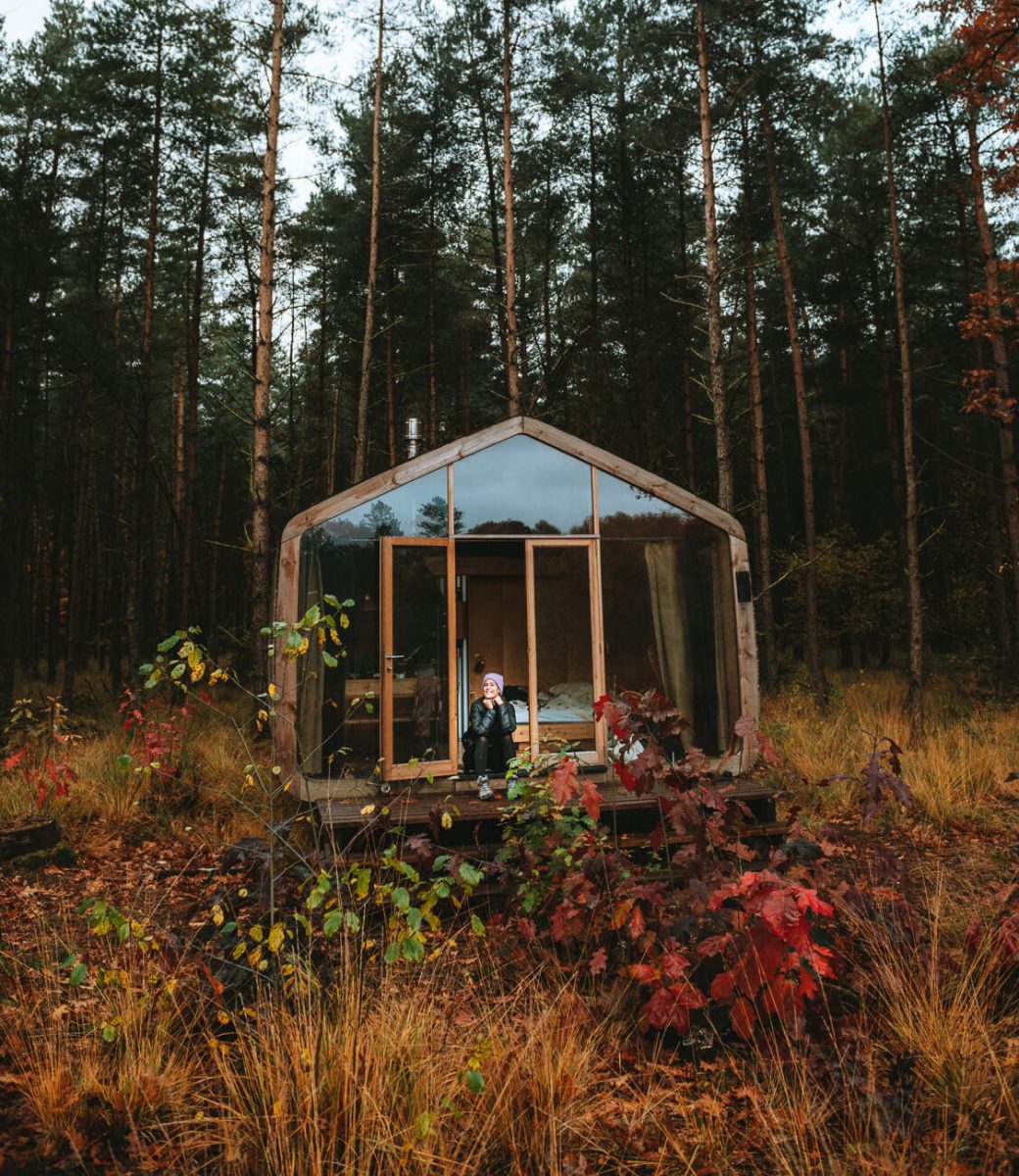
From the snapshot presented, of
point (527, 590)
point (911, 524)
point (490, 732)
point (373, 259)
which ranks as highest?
point (373, 259)

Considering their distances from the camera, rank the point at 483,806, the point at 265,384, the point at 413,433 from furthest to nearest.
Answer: the point at 265,384, the point at 413,433, the point at 483,806

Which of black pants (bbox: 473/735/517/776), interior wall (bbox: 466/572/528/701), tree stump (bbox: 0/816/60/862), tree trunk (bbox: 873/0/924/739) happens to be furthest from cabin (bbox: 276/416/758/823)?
tree trunk (bbox: 873/0/924/739)

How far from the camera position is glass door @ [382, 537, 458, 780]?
243 inches

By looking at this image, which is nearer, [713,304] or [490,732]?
[490,732]

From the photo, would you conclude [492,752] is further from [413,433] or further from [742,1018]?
[742,1018]

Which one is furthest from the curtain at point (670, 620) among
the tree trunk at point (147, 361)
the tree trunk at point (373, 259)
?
the tree trunk at point (147, 361)

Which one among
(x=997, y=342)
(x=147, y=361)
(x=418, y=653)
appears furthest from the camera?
(x=147, y=361)

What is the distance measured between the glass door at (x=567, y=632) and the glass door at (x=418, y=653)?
71 cm

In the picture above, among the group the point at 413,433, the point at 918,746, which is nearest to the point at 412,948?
the point at 413,433

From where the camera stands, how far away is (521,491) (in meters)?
6.64

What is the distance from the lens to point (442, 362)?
15953 millimetres

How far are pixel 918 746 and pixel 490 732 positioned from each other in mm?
4748

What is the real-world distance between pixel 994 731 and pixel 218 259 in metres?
14.4

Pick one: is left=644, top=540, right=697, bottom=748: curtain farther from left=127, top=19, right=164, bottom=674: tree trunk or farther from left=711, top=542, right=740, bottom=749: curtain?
left=127, top=19, right=164, bottom=674: tree trunk
